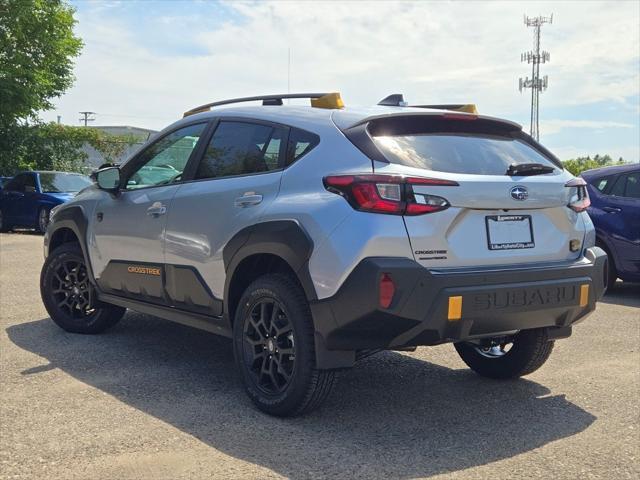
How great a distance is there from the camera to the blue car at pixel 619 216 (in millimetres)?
8562

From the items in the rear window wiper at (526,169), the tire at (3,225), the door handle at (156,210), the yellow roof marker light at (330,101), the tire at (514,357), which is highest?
the yellow roof marker light at (330,101)

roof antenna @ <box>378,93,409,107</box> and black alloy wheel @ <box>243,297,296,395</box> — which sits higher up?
roof antenna @ <box>378,93,409,107</box>

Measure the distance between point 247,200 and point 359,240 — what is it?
976 mm

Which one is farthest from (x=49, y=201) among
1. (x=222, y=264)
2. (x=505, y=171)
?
(x=505, y=171)

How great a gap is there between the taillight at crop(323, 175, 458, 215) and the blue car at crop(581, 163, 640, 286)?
5648 mm

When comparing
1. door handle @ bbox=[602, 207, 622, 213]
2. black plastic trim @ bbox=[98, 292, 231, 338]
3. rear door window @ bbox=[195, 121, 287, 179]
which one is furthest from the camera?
door handle @ bbox=[602, 207, 622, 213]

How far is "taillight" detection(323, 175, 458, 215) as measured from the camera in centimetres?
366

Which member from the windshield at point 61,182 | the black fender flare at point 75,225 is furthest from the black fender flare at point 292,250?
the windshield at point 61,182


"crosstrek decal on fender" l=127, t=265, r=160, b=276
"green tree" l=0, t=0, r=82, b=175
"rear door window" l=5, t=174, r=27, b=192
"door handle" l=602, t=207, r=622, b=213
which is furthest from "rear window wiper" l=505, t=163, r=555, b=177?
→ "green tree" l=0, t=0, r=82, b=175

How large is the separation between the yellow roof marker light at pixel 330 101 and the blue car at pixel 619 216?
212 inches

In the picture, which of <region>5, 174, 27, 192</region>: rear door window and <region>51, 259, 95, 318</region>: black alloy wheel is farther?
<region>5, 174, 27, 192</region>: rear door window

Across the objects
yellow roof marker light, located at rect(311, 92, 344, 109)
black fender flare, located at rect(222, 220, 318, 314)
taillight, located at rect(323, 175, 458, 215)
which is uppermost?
yellow roof marker light, located at rect(311, 92, 344, 109)

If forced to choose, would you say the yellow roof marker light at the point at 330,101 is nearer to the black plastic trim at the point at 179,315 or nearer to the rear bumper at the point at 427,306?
the rear bumper at the point at 427,306

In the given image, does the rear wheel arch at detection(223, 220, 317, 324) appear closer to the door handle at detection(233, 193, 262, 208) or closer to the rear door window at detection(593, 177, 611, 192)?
the door handle at detection(233, 193, 262, 208)
